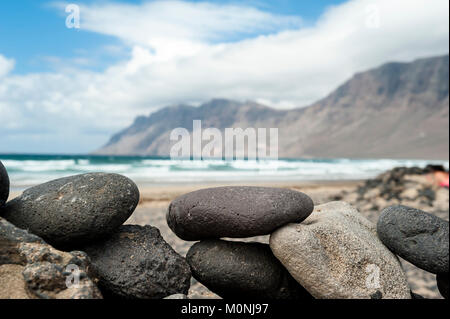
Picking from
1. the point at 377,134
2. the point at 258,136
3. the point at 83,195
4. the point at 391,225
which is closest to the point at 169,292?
the point at 83,195

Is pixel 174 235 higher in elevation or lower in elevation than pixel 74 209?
lower

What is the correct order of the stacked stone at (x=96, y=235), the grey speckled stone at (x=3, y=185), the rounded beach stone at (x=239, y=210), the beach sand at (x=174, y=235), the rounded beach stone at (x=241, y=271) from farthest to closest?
the beach sand at (x=174, y=235), the rounded beach stone at (x=241, y=271), the rounded beach stone at (x=239, y=210), the grey speckled stone at (x=3, y=185), the stacked stone at (x=96, y=235)

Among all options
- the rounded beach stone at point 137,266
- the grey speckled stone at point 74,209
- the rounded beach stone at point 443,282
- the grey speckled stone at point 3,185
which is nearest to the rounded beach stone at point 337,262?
the rounded beach stone at point 443,282

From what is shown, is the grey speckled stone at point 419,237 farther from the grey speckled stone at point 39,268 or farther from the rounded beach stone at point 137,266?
the grey speckled stone at point 39,268

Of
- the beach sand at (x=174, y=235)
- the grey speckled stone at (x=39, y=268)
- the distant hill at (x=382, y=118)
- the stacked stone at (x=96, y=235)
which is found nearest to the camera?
the grey speckled stone at (x=39, y=268)

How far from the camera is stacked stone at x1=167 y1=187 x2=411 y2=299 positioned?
3.67 m

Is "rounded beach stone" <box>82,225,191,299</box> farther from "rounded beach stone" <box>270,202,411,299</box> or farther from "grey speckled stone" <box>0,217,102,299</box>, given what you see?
"rounded beach stone" <box>270,202,411,299</box>

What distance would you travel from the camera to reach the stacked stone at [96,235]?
340 cm

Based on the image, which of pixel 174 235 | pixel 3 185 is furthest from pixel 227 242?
pixel 174 235

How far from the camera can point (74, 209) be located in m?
3.67

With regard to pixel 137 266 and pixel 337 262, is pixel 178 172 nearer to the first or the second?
pixel 137 266

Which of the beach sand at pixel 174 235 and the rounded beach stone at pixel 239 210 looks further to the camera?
the beach sand at pixel 174 235

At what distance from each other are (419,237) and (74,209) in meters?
3.39
